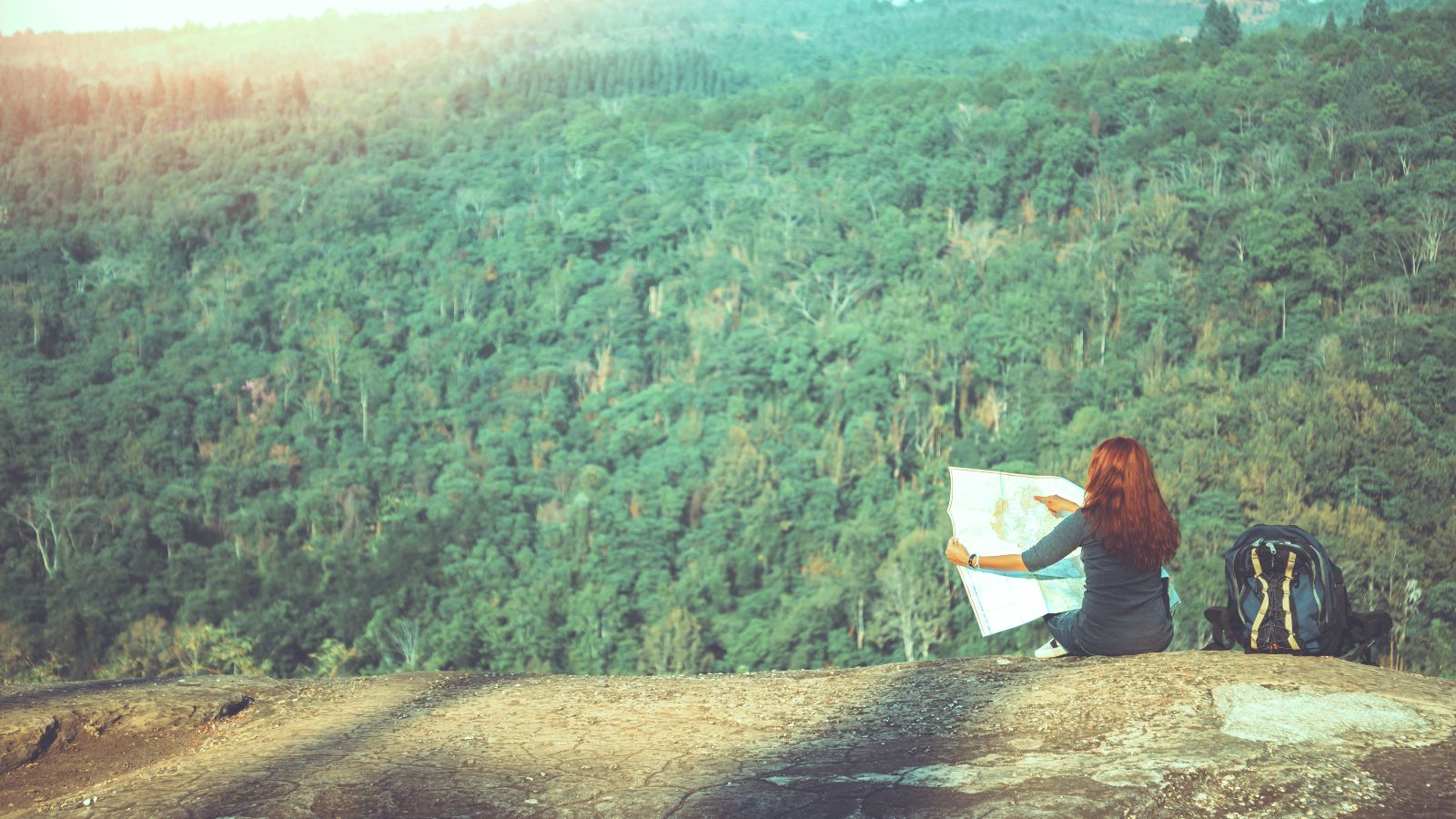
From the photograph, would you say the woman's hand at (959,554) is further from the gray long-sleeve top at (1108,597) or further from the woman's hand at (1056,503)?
the woman's hand at (1056,503)

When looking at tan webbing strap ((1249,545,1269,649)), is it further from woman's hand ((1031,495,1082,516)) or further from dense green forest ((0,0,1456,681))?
dense green forest ((0,0,1456,681))

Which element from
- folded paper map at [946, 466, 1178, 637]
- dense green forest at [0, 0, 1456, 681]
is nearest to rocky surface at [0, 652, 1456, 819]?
folded paper map at [946, 466, 1178, 637]

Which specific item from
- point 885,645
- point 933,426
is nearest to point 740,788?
point 885,645

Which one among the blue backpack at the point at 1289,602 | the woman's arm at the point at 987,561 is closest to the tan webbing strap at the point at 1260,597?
the blue backpack at the point at 1289,602

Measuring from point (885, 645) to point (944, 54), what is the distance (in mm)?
63490

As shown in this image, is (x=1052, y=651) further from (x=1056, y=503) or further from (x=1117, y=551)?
(x=1117, y=551)

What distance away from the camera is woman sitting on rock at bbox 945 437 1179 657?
195 inches

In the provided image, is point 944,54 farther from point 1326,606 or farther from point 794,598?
point 1326,606

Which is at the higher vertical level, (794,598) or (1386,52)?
(1386,52)

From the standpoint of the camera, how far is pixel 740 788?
4.41 meters

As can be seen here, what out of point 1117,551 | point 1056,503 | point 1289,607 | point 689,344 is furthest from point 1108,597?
point 689,344

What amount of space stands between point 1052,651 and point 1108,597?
682 mm

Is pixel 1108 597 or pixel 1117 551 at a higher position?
pixel 1117 551

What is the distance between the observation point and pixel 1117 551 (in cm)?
503
